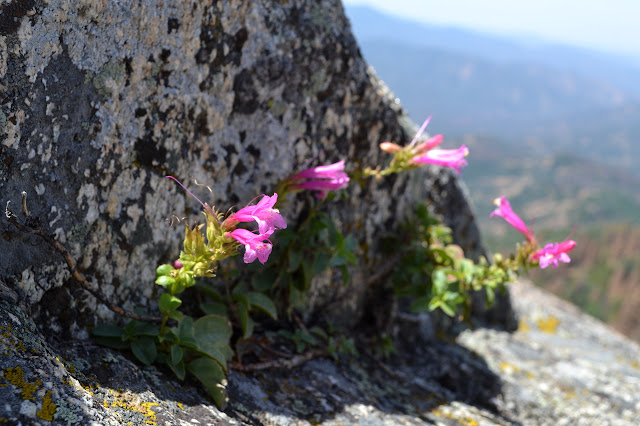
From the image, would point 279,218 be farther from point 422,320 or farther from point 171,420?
point 422,320

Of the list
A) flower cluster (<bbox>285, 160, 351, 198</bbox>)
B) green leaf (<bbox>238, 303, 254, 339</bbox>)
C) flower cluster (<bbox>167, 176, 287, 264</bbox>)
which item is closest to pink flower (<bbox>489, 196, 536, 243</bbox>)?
flower cluster (<bbox>285, 160, 351, 198</bbox>)

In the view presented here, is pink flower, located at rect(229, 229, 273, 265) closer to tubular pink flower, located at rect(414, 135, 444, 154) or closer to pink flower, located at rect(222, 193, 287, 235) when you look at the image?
pink flower, located at rect(222, 193, 287, 235)

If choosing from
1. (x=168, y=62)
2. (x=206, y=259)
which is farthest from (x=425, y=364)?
(x=168, y=62)

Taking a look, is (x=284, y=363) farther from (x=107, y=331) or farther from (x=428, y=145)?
(x=428, y=145)

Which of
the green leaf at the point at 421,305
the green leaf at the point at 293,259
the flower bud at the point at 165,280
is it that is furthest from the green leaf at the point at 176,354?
the green leaf at the point at 421,305

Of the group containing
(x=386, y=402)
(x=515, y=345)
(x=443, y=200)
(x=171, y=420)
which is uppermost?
(x=443, y=200)
